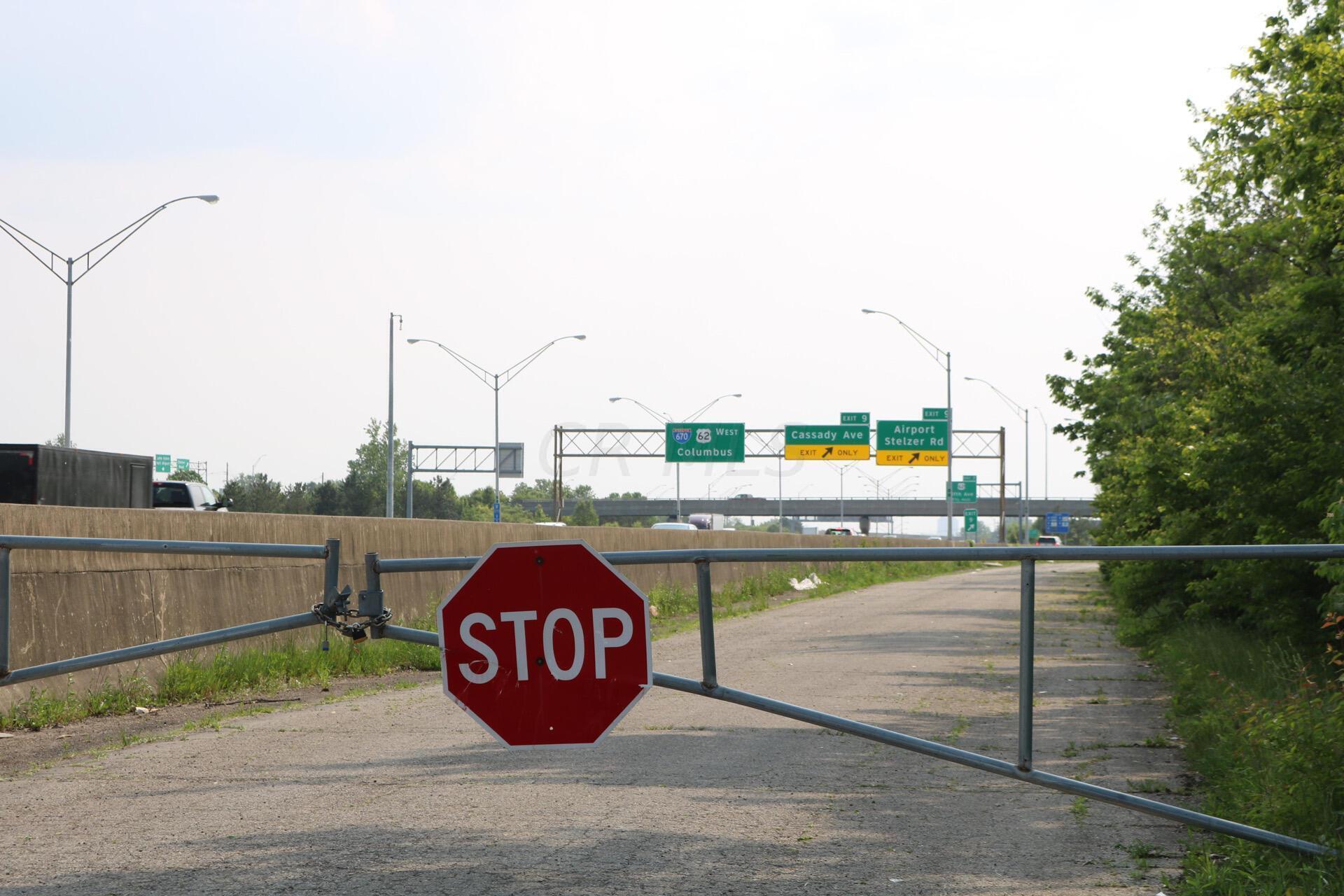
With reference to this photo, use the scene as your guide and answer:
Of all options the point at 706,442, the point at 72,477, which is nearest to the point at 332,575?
the point at 72,477

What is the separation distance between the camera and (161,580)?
13.3m

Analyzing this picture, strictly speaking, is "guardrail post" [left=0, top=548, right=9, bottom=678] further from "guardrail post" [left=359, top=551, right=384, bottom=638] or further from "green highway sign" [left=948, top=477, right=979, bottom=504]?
"green highway sign" [left=948, top=477, right=979, bottom=504]

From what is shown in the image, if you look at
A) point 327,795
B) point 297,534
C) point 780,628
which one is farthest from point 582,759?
point 780,628

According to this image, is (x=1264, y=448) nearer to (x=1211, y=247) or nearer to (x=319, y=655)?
(x=1211, y=247)

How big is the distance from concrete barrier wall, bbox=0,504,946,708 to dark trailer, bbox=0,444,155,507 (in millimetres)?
Answer: 7915

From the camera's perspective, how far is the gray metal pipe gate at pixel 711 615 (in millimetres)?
4988

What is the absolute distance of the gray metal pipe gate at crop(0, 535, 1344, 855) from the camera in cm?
499

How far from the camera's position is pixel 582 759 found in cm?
973

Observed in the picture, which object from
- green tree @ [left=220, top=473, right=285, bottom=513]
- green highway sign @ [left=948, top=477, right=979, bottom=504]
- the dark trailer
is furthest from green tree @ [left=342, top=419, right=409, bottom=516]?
the dark trailer

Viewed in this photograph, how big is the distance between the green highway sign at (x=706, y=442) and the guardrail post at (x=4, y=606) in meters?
63.8

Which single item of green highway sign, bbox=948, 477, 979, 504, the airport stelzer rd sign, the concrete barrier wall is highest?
the airport stelzer rd sign

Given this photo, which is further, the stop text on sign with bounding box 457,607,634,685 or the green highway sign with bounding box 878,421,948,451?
the green highway sign with bounding box 878,421,948,451

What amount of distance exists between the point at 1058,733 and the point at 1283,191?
5606 millimetres

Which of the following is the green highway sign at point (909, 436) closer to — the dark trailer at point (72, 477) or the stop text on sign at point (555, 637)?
the dark trailer at point (72, 477)
